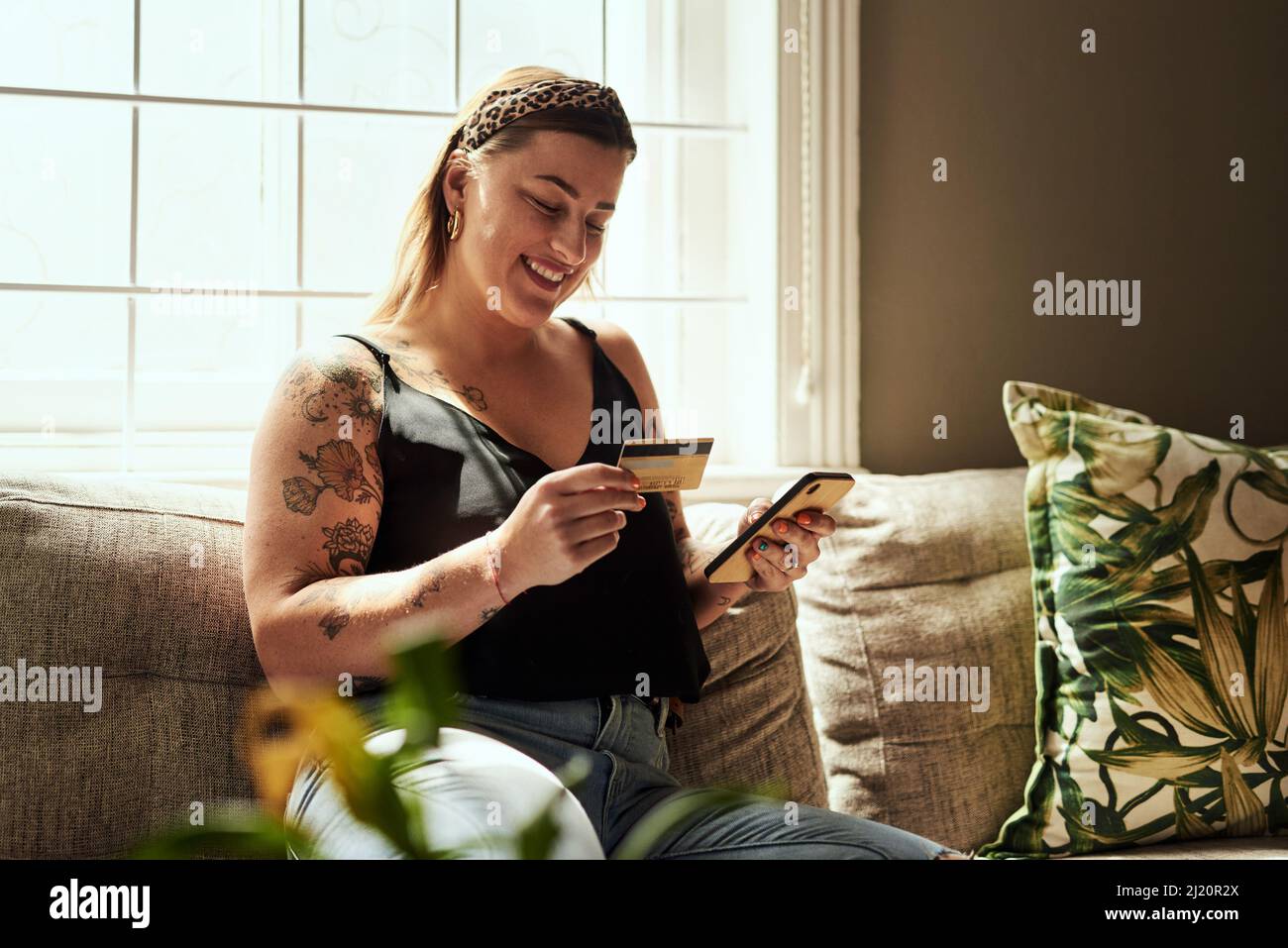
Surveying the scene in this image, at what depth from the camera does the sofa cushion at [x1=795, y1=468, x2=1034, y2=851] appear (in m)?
1.71

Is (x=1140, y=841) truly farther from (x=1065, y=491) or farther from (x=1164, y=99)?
(x=1164, y=99)

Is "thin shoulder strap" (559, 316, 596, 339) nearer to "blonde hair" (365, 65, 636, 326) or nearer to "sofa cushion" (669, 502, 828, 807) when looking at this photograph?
"blonde hair" (365, 65, 636, 326)

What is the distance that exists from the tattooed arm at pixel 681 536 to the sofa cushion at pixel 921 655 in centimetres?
23

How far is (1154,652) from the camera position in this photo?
5.44 ft

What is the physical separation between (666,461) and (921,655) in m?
0.71

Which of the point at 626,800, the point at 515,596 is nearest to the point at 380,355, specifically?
the point at 515,596

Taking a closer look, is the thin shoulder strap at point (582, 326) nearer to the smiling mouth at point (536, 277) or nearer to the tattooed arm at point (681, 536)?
the tattooed arm at point (681, 536)

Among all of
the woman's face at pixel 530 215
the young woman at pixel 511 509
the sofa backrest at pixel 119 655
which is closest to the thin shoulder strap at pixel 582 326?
the young woman at pixel 511 509

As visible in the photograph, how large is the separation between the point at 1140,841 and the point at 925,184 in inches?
47.4

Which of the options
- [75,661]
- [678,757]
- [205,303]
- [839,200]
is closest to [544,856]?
[75,661]

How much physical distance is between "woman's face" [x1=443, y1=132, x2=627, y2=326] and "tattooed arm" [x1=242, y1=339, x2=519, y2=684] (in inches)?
8.9

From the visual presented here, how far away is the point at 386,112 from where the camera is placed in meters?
2.00

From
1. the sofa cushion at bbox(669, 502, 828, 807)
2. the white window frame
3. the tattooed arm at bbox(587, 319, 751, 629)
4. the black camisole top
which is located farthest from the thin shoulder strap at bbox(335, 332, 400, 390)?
the white window frame

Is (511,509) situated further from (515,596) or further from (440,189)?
(440,189)
